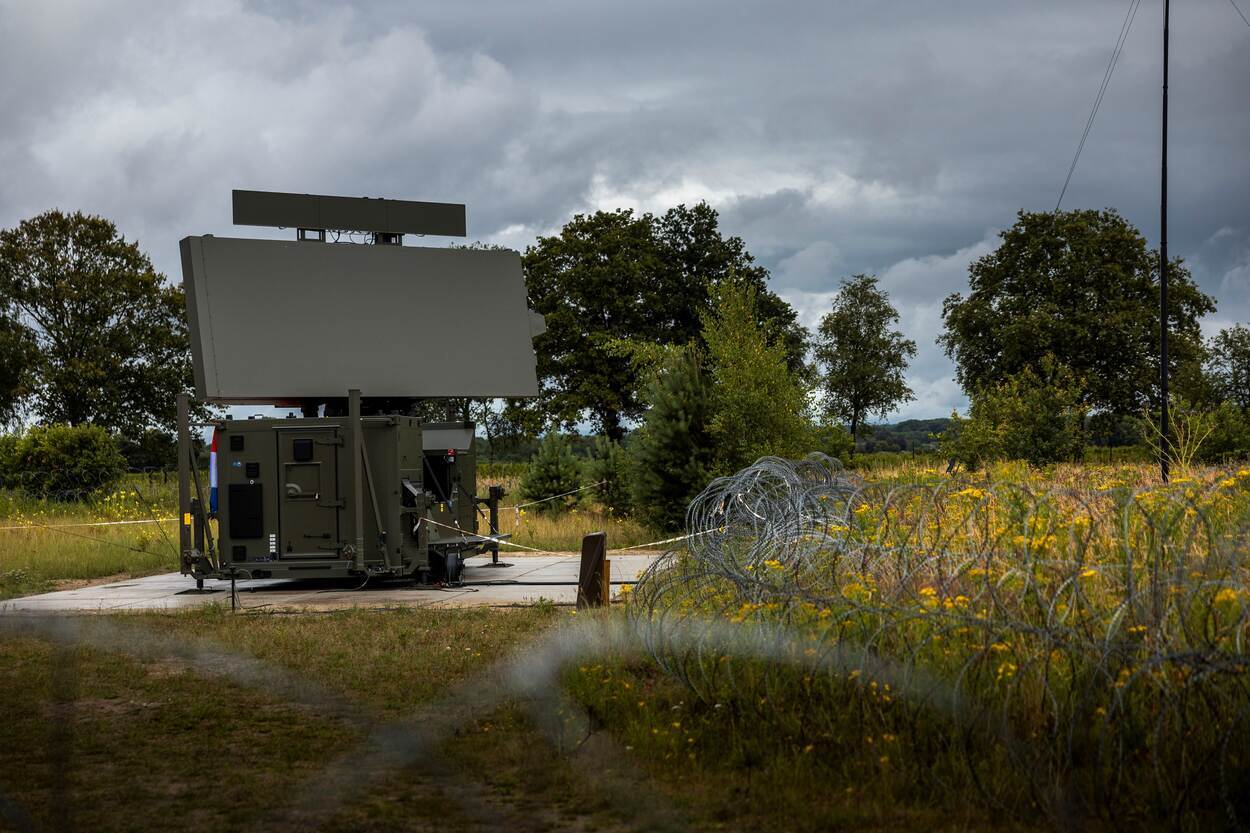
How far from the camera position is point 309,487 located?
16031mm

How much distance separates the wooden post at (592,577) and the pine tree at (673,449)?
971 centimetres

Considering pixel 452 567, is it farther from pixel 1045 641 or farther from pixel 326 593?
pixel 1045 641

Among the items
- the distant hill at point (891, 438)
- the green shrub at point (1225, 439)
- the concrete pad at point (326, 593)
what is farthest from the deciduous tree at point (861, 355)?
the concrete pad at point (326, 593)

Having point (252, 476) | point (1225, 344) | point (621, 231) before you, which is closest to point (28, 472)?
point (252, 476)

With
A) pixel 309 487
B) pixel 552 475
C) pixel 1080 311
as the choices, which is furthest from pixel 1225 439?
pixel 309 487

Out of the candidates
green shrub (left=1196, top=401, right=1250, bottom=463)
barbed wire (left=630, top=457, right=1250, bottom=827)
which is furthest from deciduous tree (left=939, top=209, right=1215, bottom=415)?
barbed wire (left=630, top=457, right=1250, bottom=827)

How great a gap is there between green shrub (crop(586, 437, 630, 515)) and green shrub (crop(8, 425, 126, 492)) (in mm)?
14656

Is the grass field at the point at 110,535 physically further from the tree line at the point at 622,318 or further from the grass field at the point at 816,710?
the tree line at the point at 622,318

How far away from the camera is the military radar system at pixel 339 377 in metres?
16.0

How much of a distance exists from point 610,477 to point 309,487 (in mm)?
11987

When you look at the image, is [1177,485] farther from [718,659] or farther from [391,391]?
[391,391]

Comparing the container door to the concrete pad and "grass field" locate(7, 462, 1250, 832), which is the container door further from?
"grass field" locate(7, 462, 1250, 832)

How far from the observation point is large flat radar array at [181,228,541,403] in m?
16.3

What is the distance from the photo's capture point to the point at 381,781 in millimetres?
6699
